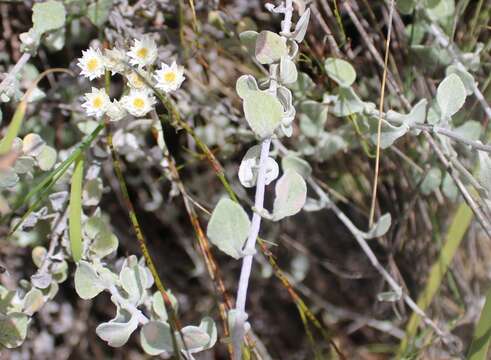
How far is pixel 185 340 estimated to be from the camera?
60cm

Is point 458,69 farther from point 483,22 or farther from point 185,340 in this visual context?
point 185,340

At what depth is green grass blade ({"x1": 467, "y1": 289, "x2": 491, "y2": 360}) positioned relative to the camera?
65 cm

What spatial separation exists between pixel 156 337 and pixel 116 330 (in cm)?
4

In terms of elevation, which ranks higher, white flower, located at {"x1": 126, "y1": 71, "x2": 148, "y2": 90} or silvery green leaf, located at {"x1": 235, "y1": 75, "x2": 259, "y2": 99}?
silvery green leaf, located at {"x1": 235, "y1": 75, "x2": 259, "y2": 99}

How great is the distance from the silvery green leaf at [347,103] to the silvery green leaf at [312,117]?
0.03m

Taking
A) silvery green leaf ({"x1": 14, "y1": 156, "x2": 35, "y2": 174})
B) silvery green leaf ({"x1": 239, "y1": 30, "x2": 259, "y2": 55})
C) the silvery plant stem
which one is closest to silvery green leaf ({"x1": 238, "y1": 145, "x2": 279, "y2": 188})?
the silvery plant stem

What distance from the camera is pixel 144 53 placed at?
2.21 feet

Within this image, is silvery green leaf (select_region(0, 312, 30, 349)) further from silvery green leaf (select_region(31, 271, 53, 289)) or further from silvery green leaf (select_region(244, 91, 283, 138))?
silvery green leaf (select_region(244, 91, 283, 138))

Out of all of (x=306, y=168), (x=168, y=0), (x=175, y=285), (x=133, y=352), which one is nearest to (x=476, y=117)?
(x=306, y=168)

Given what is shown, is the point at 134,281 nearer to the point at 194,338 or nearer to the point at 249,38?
the point at 194,338

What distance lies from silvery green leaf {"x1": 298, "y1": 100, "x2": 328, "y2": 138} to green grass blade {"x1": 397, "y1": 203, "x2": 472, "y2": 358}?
20 cm

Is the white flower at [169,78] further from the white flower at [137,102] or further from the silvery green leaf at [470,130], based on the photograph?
the silvery green leaf at [470,130]

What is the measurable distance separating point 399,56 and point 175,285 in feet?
1.87

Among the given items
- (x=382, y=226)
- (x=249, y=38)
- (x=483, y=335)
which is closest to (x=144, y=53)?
(x=249, y=38)
